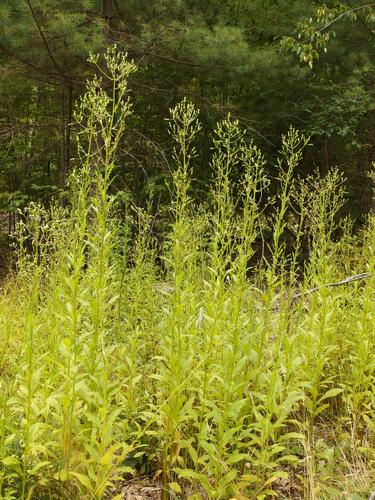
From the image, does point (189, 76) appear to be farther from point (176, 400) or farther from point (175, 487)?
point (175, 487)

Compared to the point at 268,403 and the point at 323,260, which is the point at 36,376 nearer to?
the point at 268,403

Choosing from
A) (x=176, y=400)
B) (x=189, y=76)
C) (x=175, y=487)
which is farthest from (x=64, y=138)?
(x=175, y=487)

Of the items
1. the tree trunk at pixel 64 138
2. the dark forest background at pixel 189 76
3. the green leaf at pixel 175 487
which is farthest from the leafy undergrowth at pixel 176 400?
the tree trunk at pixel 64 138

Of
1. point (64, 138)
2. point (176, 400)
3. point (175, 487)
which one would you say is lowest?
point (175, 487)

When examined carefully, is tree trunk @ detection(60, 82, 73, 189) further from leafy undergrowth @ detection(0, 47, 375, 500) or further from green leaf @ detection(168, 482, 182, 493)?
green leaf @ detection(168, 482, 182, 493)

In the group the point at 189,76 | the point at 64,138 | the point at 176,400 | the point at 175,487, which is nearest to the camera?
the point at 175,487

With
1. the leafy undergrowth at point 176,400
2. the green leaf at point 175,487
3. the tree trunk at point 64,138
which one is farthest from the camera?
the tree trunk at point 64,138

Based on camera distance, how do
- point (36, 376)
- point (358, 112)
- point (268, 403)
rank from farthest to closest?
point (358, 112)
point (268, 403)
point (36, 376)

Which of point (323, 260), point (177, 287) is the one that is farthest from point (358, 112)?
point (177, 287)

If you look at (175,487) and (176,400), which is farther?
(176,400)

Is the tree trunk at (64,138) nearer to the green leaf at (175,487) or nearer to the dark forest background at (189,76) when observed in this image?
the dark forest background at (189,76)

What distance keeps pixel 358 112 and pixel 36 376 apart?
8316mm

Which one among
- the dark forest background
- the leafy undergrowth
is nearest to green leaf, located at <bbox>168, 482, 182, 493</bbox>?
the leafy undergrowth

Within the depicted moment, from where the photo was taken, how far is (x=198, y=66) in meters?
7.60
